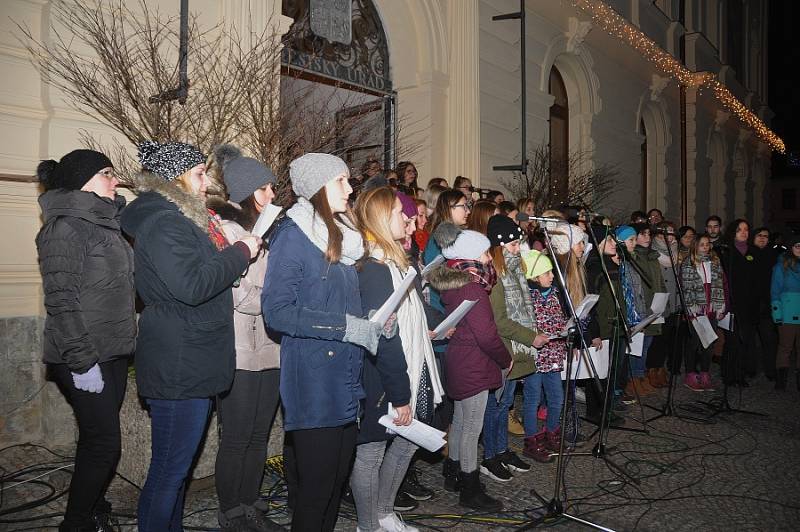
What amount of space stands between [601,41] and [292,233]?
13.7m

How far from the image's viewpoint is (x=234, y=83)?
5.65 metres

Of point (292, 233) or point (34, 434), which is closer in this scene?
point (292, 233)

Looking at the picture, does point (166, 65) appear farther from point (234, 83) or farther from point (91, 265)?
point (91, 265)

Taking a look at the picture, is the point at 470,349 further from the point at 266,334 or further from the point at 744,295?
Result: the point at 744,295

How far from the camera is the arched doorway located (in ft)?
19.4

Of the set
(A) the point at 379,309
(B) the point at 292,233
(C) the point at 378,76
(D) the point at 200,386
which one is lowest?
(D) the point at 200,386

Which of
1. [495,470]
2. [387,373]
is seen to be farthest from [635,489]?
[387,373]

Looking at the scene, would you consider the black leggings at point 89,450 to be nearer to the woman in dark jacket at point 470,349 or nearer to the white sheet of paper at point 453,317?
the white sheet of paper at point 453,317

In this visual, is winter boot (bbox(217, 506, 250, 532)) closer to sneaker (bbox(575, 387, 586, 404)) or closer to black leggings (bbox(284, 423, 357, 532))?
black leggings (bbox(284, 423, 357, 532))

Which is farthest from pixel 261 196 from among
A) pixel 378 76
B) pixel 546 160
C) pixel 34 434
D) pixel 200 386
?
pixel 546 160

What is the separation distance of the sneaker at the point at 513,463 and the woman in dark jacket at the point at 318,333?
2195mm

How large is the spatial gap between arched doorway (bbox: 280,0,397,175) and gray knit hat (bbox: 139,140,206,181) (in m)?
2.60

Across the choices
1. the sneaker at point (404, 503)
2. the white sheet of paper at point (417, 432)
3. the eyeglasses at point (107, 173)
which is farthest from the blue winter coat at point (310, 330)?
the sneaker at point (404, 503)

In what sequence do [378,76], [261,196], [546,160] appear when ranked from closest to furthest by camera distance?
[261,196] → [378,76] → [546,160]
